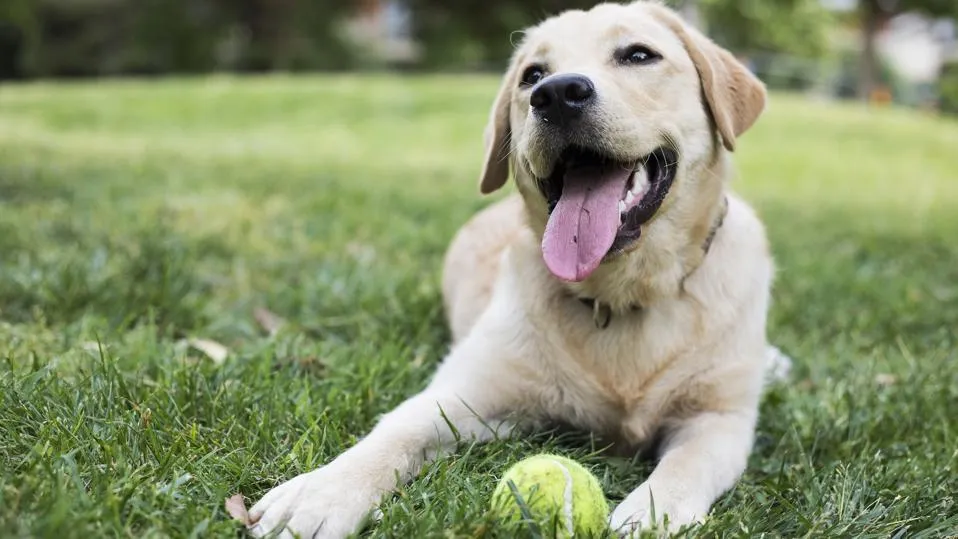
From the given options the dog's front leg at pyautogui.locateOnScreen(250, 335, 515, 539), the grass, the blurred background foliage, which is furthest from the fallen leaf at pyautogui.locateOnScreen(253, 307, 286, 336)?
the blurred background foliage

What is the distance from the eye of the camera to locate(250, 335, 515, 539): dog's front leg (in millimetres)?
2129

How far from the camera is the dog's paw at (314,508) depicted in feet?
6.84

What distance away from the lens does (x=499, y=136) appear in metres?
3.46

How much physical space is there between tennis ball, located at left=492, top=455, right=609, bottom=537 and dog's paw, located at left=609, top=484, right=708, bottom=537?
0.19 ft

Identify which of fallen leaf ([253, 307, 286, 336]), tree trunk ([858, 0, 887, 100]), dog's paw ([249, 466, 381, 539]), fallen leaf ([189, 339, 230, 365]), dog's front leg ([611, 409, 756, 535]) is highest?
dog's paw ([249, 466, 381, 539])

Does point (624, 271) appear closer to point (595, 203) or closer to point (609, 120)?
point (595, 203)

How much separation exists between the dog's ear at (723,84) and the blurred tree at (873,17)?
1326 inches

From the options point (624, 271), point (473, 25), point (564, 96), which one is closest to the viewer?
point (564, 96)

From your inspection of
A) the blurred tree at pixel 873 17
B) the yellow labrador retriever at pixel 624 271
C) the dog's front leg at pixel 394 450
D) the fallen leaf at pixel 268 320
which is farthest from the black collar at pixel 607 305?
the blurred tree at pixel 873 17

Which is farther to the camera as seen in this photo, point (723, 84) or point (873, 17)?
point (873, 17)

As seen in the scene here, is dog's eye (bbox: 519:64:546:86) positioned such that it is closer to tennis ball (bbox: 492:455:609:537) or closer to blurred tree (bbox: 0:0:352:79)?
tennis ball (bbox: 492:455:609:537)

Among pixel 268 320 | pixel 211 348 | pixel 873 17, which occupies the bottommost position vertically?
pixel 873 17

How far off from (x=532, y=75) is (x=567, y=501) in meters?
1.73

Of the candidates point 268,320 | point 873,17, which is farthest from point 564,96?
point 873,17
